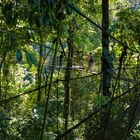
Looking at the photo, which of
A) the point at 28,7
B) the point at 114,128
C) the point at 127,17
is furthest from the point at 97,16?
the point at 114,128

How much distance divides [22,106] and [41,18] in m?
6.81

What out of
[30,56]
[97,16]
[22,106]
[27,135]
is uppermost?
[97,16]

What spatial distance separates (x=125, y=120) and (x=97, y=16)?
5638mm

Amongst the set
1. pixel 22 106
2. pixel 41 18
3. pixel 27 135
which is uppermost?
pixel 41 18

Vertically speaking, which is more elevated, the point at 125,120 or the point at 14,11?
the point at 14,11

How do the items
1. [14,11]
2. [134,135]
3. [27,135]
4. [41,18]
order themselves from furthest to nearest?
[134,135] → [27,135] → [14,11] → [41,18]

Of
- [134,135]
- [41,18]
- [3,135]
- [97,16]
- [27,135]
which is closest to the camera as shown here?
[41,18]

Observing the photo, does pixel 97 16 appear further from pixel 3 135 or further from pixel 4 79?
pixel 3 135

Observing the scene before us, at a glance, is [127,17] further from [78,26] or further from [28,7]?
[28,7]

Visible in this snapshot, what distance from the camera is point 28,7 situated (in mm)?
1844

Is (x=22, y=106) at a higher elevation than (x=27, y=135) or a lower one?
lower

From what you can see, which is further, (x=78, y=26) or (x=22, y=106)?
(x=22, y=106)

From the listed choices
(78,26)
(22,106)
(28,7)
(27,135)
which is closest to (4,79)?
(22,106)

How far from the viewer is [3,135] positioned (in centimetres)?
282
